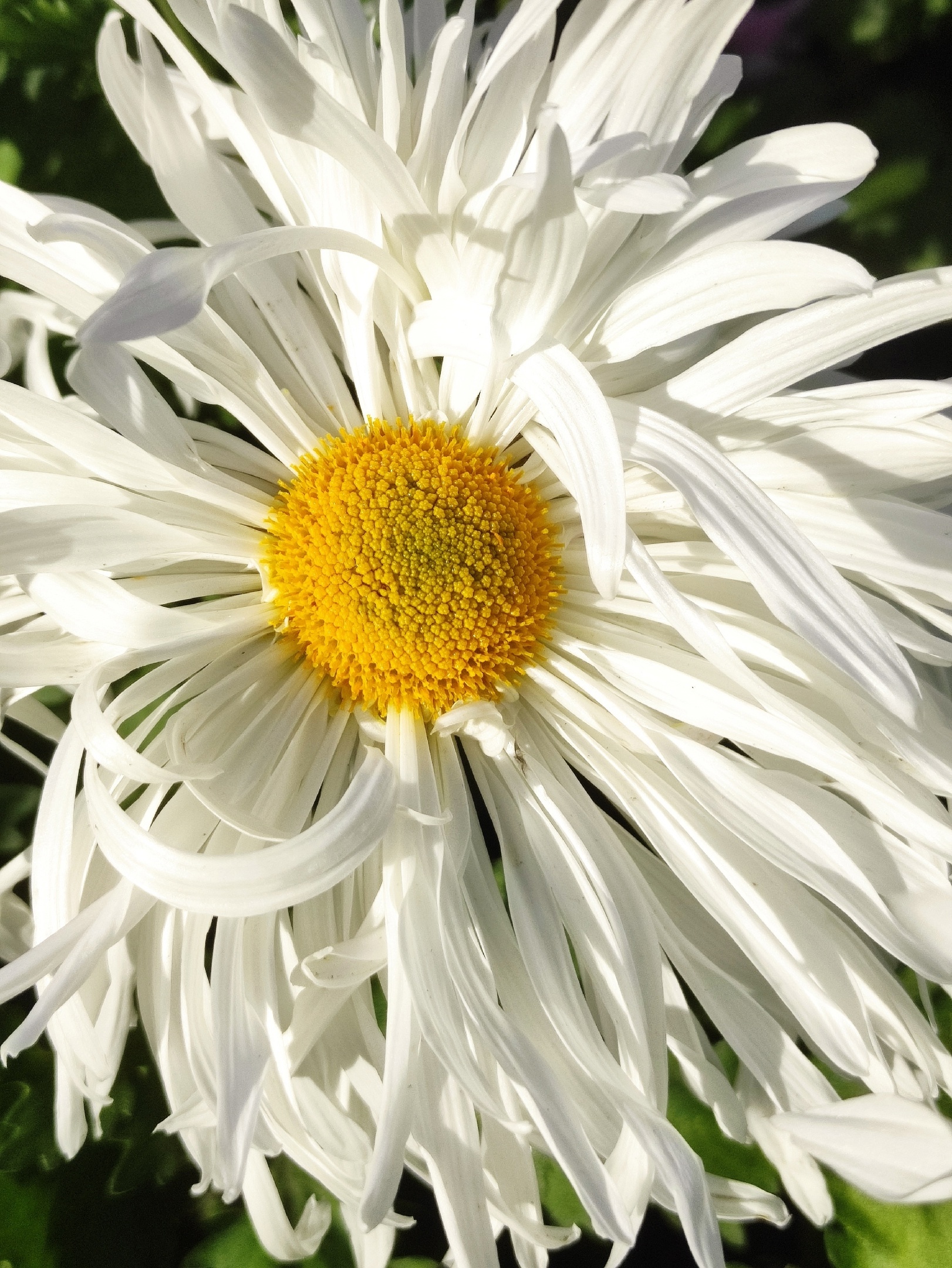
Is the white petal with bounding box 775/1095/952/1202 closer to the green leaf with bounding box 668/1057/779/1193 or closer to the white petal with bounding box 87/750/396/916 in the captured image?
the green leaf with bounding box 668/1057/779/1193

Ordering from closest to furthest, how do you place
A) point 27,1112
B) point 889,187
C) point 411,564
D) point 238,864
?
1. point 238,864
2. point 411,564
3. point 27,1112
4. point 889,187

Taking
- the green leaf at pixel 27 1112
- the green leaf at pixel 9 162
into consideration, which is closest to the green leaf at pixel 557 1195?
the green leaf at pixel 27 1112

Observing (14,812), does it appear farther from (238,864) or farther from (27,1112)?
(238,864)

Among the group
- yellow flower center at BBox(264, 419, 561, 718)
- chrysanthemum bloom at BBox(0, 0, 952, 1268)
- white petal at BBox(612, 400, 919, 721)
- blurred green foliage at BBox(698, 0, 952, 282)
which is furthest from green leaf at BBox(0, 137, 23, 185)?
blurred green foliage at BBox(698, 0, 952, 282)

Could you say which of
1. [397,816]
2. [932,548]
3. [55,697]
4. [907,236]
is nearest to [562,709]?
[397,816]

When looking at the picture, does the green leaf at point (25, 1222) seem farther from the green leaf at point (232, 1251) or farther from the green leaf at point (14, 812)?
the green leaf at point (14, 812)

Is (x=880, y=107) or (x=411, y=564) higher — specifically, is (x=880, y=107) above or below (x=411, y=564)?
above

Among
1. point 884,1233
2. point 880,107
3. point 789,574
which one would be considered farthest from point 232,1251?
point 880,107
